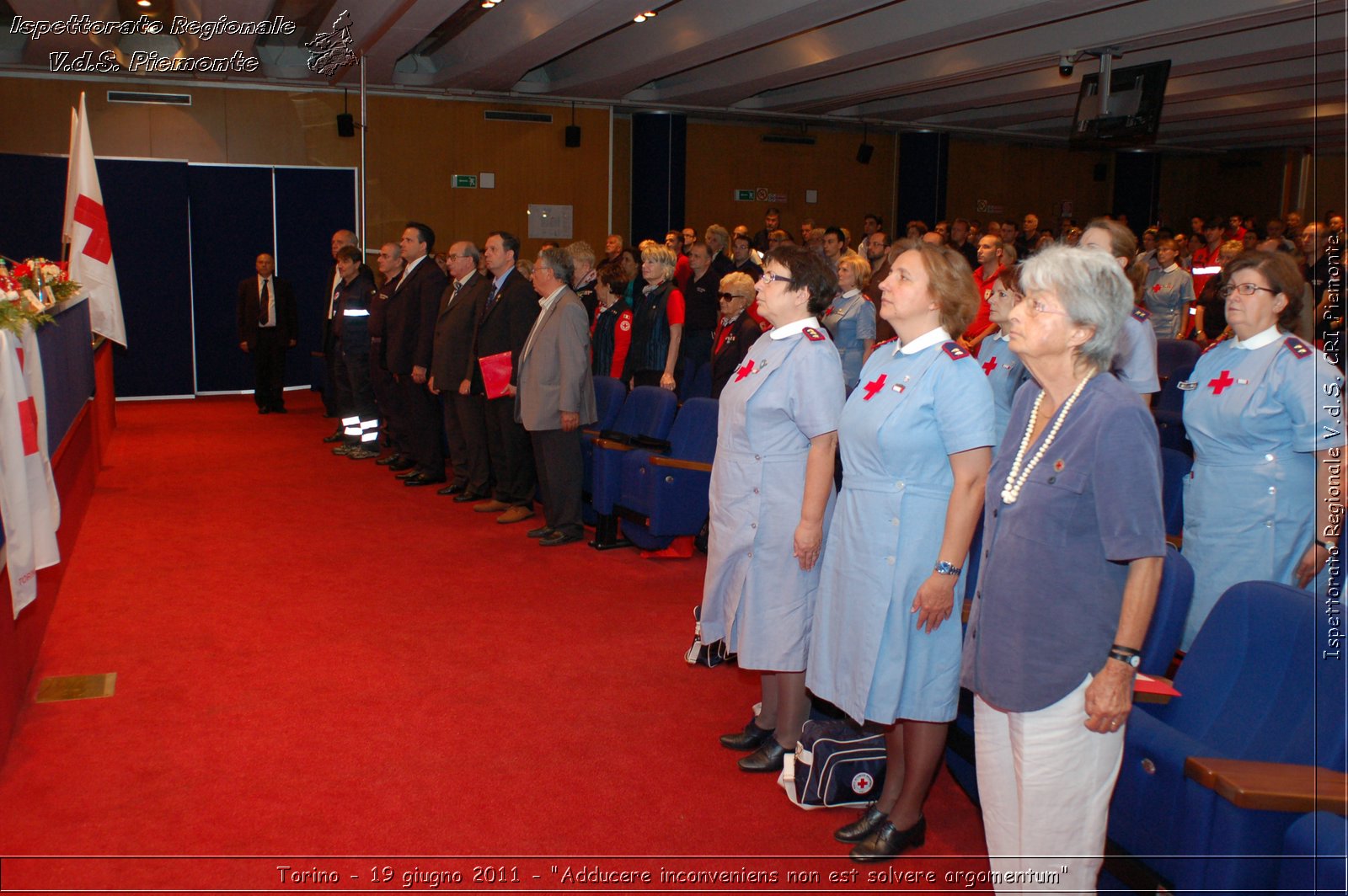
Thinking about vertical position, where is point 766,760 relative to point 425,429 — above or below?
below

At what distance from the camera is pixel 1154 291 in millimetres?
8461

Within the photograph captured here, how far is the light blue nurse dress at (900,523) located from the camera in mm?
2502

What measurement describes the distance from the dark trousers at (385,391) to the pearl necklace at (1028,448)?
20.1 feet

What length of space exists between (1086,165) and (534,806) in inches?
698

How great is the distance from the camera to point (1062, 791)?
1965mm

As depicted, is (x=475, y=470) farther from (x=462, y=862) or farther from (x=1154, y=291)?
(x=1154, y=291)

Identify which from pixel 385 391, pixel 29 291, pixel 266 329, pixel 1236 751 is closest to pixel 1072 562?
pixel 1236 751

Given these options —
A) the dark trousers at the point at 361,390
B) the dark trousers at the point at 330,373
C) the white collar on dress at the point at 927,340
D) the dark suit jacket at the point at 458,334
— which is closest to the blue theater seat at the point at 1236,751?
the white collar on dress at the point at 927,340

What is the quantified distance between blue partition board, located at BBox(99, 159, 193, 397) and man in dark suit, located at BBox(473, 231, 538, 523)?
6250 millimetres

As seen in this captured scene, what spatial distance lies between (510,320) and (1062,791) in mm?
4732

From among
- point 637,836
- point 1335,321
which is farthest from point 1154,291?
point 637,836

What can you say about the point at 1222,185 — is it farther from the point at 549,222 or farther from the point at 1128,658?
the point at 1128,658

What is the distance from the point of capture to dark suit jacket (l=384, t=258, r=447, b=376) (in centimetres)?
691

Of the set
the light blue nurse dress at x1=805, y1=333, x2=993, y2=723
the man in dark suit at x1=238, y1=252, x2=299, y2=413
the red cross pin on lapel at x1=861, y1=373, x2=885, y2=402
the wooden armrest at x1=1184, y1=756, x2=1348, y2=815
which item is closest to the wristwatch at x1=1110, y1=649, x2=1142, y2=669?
the wooden armrest at x1=1184, y1=756, x2=1348, y2=815
